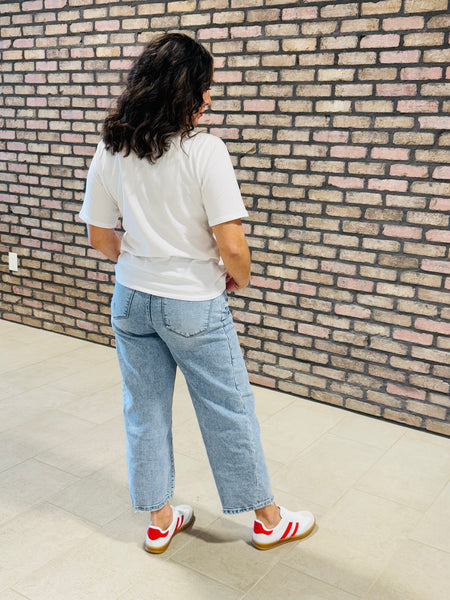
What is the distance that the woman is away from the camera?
1.46 metres

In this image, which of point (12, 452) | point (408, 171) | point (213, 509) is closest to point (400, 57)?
point (408, 171)

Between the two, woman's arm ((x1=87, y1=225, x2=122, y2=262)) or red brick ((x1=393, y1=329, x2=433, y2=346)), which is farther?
red brick ((x1=393, y1=329, x2=433, y2=346))

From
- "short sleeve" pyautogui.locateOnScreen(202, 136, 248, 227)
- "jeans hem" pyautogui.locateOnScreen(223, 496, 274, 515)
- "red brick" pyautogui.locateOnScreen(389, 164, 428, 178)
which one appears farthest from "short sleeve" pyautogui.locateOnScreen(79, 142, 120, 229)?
"red brick" pyautogui.locateOnScreen(389, 164, 428, 178)

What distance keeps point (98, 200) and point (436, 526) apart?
1.49m

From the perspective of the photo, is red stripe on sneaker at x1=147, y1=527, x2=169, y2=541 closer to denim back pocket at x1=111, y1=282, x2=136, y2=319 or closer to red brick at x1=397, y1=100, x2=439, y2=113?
denim back pocket at x1=111, y1=282, x2=136, y2=319

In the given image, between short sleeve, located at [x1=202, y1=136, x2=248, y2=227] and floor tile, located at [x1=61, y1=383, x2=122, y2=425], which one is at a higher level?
short sleeve, located at [x1=202, y1=136, x2=248, y2=227]

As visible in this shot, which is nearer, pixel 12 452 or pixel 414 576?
pixel 414 576

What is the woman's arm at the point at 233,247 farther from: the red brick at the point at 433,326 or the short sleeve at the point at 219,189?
the red brick at the point at 433,326

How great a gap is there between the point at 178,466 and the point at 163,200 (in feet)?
4.01

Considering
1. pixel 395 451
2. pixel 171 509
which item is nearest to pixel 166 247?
pixel 171 509

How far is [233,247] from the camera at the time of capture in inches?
60.9

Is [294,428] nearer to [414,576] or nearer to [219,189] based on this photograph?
[414,576]

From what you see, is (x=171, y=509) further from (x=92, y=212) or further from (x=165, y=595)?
(x=92, y=212)

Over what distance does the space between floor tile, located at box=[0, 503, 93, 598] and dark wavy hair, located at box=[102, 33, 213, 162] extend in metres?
1.20
